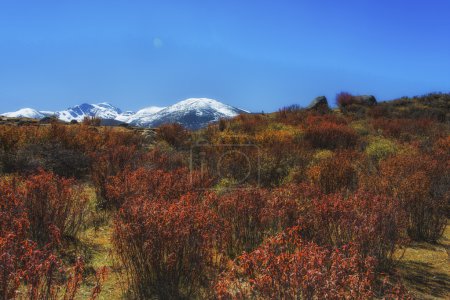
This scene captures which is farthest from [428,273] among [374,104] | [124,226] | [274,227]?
[374,104]

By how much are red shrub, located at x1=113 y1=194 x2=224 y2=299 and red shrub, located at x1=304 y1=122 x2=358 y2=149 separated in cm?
1095

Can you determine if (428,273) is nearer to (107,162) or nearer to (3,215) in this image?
(3,215)

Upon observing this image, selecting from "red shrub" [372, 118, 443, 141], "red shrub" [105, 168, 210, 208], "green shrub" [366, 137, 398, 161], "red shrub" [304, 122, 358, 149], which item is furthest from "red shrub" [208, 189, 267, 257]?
"red shrub" [372, 118, 443, 141]

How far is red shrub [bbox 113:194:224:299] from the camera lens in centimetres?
349

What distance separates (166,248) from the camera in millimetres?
3553

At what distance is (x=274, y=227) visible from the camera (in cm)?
513

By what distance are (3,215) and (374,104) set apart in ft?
87.4

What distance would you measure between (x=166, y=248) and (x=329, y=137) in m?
11.7

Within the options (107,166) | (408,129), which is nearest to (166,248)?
(107,166)

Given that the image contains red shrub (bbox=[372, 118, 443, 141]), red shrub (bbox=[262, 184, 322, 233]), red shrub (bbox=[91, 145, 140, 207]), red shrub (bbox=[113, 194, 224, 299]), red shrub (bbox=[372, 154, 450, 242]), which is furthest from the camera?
red shrub (bbox=[372, 118, 443, 141])

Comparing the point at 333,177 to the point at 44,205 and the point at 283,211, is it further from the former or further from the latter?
the point at 44,205

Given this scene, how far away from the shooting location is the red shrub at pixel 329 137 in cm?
1427

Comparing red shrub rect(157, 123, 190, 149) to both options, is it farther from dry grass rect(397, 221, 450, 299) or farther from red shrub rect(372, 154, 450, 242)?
dry grass rect(397, 221, 450, 299)

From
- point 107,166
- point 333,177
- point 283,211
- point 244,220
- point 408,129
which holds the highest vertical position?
point 408,129
